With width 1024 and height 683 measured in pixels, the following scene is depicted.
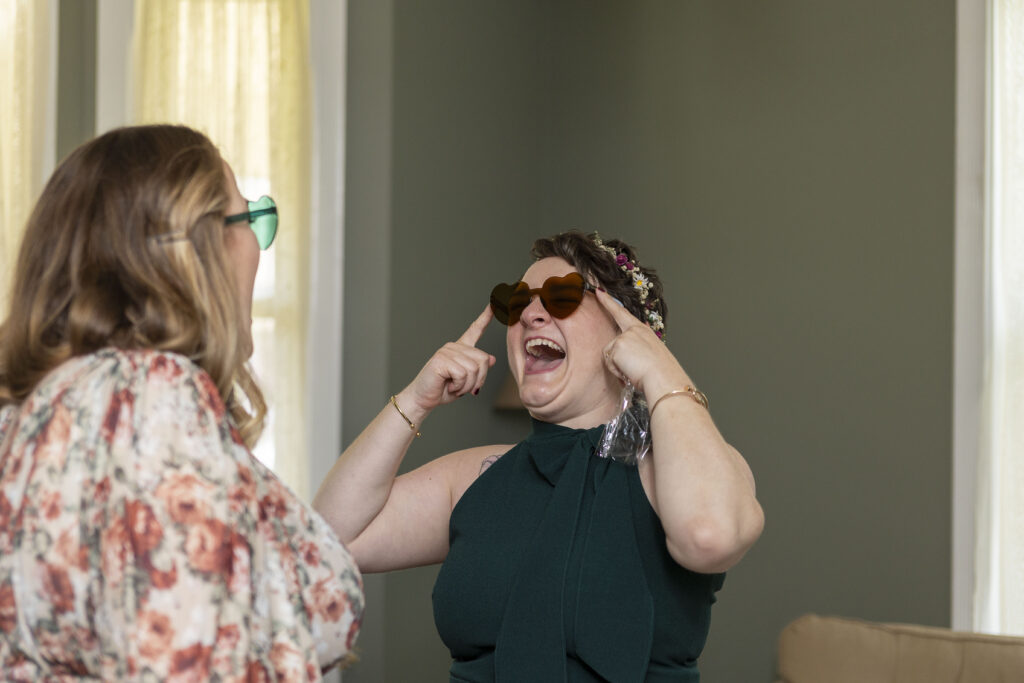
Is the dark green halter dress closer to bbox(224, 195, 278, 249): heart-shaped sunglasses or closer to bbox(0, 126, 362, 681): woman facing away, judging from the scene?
bbox(0, 126, 362, 681): woman facing away

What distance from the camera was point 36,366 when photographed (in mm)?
1136

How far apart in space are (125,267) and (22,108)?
2145mm

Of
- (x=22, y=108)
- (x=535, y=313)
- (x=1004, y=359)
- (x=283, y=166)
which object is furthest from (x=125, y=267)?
(x=1004, y=359)

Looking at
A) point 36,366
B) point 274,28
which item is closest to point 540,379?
point 36,366

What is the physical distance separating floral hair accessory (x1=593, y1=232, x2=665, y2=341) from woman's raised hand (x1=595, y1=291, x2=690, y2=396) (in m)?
0.14

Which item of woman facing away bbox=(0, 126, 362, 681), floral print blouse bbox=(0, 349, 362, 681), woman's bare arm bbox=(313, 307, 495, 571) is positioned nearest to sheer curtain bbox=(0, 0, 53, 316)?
woman's bare arm bbox=(313, 307, 495, 571)

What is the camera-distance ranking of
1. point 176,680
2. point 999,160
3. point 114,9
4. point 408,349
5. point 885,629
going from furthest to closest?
point 408,349 → point 114,9 → point 999,160 → point 885,629 → point 176,680

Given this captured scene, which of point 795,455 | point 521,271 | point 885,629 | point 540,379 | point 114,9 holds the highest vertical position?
point 114,9

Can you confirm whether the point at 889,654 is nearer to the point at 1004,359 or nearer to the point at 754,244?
the point at 1004,359

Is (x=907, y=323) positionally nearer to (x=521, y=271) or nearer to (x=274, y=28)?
(x=521, y=271)

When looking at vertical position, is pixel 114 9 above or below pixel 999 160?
above

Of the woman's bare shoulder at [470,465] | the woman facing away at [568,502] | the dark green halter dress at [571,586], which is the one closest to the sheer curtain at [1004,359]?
the woman facing away at [568,502]

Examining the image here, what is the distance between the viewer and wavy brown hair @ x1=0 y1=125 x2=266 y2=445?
1109 mm

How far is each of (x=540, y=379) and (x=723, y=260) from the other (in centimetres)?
177
